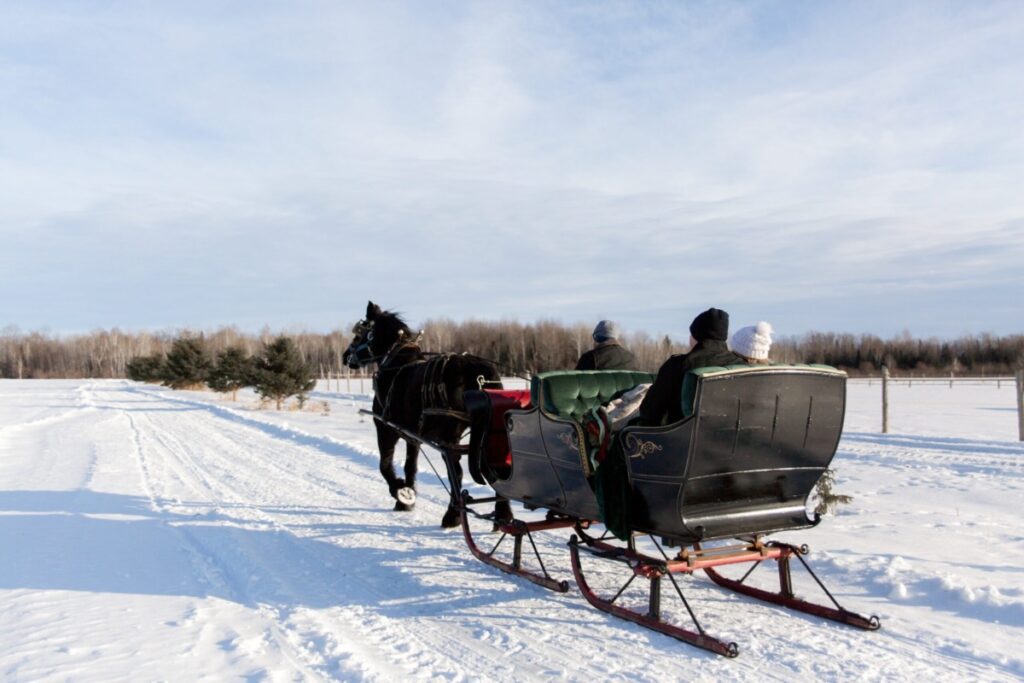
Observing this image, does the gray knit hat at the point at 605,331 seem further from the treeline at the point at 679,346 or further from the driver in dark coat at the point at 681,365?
the treeline at the point at 679,346

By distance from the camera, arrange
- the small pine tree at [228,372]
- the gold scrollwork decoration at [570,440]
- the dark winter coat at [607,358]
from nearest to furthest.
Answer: the gold scrollwork decoration at [570,440]
the dark winter coat at [607,358]
the small pine tree at [228,372]

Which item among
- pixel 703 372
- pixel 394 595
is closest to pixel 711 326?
pixel 703 372

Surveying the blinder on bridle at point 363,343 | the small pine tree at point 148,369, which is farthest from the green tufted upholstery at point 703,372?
the small pine tree at point 148,369

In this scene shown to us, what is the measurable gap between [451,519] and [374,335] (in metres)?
2.79

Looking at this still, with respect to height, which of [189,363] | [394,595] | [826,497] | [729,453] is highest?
[189,363]

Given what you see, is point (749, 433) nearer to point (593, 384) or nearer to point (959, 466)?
point (593, 384)

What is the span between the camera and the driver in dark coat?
4.96 metres

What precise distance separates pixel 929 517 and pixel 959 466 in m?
5.36

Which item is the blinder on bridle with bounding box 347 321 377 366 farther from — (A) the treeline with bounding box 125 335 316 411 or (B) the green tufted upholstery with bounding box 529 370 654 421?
(A) the treeline with bounding box 125 335 316 411

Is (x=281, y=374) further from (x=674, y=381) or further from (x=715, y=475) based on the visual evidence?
(x=715, y=475)

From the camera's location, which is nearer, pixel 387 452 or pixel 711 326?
pixel 711 326

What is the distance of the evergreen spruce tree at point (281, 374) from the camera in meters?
32.2

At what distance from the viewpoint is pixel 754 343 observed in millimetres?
4973

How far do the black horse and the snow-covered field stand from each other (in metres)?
0.52
